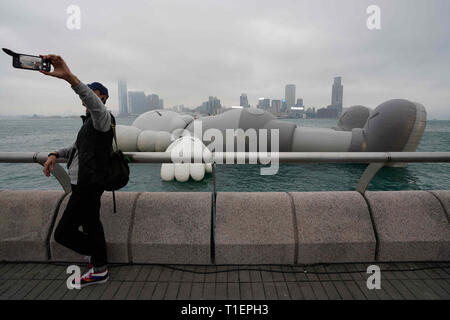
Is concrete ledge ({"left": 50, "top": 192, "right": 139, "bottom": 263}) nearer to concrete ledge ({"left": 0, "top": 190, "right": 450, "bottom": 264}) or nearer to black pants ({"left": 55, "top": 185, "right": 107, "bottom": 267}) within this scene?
concrete ledge ({"left": 0, "top": 190, "right": 450, "bottom": 264})

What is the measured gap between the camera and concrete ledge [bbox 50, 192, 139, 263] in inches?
116

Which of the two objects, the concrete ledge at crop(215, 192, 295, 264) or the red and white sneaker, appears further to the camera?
the concrete ledge at crop(215, 192, 295, 264)

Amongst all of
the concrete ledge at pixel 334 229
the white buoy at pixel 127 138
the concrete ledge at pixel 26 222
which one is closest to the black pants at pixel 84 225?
the concrete ledge at pixel 26 222

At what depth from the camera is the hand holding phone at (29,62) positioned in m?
1.79

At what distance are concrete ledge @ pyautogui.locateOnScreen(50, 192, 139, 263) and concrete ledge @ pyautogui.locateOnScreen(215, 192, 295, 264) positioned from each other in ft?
3.61

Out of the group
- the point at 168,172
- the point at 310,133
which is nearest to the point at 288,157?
the point at 168,172

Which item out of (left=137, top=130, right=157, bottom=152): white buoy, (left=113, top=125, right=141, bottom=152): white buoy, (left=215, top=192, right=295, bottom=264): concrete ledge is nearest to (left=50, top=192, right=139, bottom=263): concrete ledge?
(left=215, top=192, right=295, bottom=264): concrete ledge

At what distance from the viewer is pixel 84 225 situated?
8.69 ft

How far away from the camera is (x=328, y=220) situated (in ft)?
10.1

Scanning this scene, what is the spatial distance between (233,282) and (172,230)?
925mm

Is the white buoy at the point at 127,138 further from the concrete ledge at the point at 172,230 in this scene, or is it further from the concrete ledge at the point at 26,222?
the concrete ledge at the point at 172,230

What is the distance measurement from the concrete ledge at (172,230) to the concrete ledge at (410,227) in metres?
2.12
